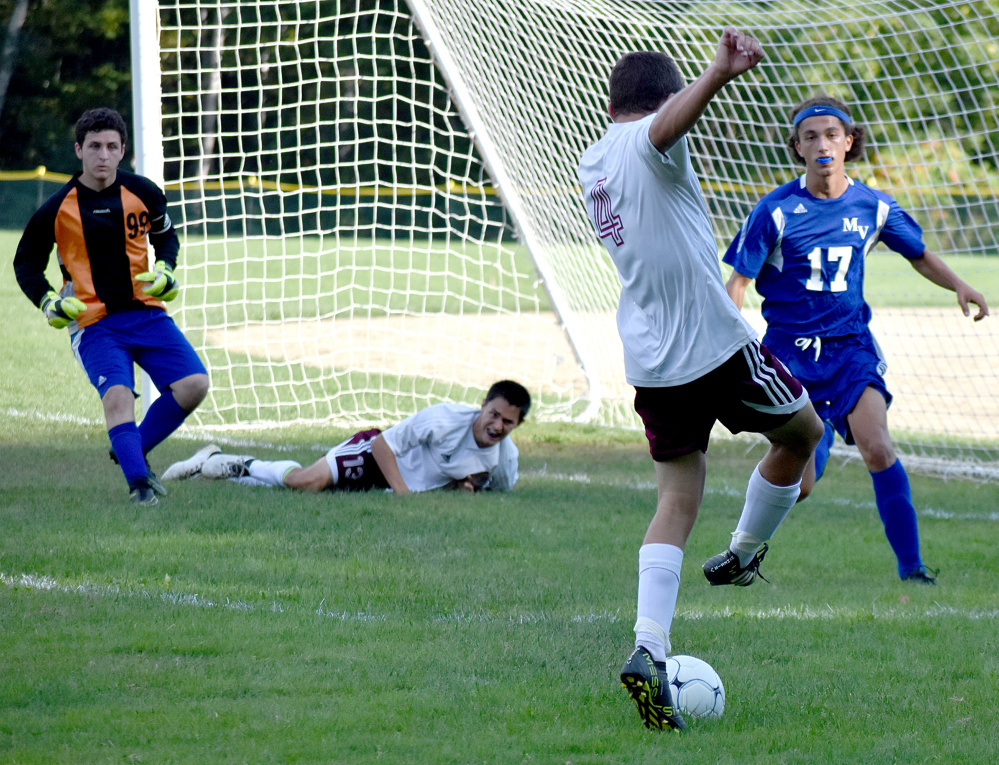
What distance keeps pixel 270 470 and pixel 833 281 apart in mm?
3007

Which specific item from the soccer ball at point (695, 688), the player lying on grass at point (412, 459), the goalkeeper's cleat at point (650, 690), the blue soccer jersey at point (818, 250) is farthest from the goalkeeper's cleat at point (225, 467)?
the goalkeeper's cleat at point (650, 690)

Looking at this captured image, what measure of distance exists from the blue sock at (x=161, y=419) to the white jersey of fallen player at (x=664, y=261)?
11.0ft

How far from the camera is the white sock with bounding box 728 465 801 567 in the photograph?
146 inches

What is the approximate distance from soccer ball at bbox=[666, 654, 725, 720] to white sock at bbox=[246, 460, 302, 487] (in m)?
3.44

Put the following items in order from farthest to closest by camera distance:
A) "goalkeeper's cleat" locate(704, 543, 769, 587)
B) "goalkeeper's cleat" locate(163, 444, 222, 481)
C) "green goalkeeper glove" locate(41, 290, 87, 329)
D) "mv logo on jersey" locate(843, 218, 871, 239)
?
"goalkeeper's cleat" locate(163, 444, 222, 481)
"green goalkeeper glove" locate(41, 290, 87, 329)
"mv logo on jersey" locate(843, 218, 871, 239)
"goalkeeper's cleat" locate(704, 543, 769, 587)

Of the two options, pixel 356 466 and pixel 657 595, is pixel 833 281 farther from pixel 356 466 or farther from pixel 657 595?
pixel 356 466

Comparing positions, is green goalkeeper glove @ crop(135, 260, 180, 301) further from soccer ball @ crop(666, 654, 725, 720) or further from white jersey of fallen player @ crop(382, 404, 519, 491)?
soccer ball @ crop(666, 654, 725, 720)

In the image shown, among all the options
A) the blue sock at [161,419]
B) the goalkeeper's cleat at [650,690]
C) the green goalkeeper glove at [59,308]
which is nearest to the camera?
the goalkeeper's cleat at [650,690]

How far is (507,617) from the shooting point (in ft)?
13.4

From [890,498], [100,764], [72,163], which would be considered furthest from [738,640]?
[72,163]

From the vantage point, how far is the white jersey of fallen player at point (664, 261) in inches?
122

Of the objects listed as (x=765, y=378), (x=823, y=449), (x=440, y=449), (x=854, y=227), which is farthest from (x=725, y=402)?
(x=440, y=449)

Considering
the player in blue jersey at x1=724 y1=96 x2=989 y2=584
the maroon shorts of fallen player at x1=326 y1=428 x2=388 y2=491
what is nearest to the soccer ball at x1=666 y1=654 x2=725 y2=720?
the player in blue jersey at x1=724 y1=96 x2=989 y2=584

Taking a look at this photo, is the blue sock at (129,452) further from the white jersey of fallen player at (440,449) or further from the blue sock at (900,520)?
the blue sock at (900,520)
